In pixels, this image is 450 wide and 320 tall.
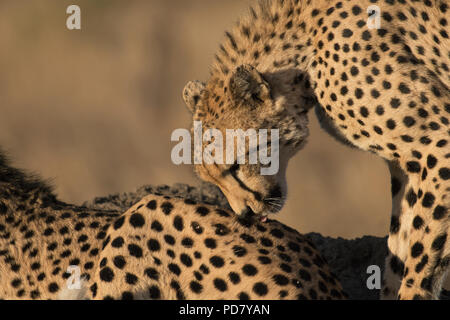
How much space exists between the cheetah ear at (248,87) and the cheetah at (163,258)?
23.1 inches

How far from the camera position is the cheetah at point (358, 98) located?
321 cm

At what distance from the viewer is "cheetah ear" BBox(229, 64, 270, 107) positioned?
3530mm

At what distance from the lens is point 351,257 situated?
13.4 ft

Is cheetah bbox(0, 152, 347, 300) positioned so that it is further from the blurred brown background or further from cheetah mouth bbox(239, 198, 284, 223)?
the blurred brown background

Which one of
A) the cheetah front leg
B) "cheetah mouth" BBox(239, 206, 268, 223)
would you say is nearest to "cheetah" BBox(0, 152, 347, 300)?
"cheetah mouth" BBox(239, 206, 268, 223)

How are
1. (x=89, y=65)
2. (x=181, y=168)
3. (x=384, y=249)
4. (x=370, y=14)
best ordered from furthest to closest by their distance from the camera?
(x=89, y=65) < (x=181, y=168) < (x=384, y=249) < (x=370, y=14)

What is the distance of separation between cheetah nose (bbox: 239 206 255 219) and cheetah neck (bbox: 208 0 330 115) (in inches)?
18.5

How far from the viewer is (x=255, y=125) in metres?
3.59

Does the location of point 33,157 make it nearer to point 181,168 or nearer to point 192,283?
point 181,168

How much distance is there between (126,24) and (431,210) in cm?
704

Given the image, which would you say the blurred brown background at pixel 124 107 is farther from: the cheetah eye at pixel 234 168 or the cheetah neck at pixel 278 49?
the cheetah eye at pixel 234 168

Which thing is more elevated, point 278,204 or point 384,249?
point 278,204

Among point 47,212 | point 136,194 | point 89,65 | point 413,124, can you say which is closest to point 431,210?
point 413,124

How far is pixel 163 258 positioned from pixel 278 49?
109 cm
